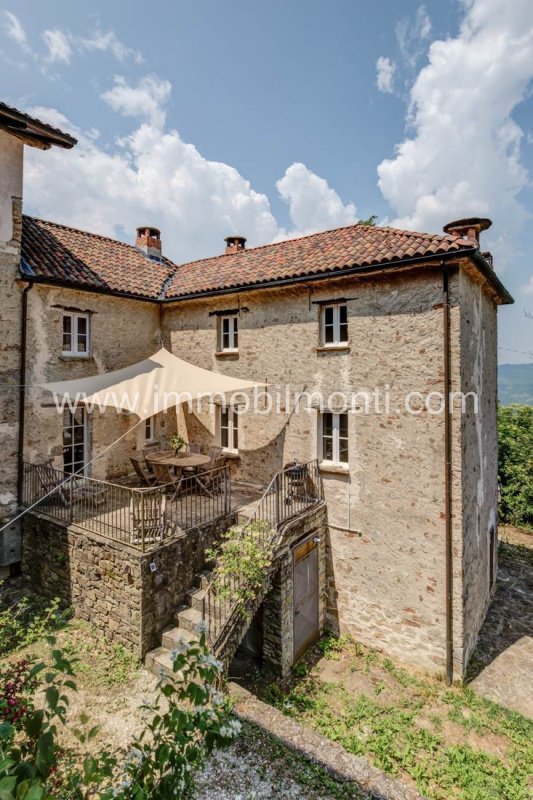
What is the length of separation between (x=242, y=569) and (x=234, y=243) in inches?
571

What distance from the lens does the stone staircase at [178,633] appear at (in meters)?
8.62

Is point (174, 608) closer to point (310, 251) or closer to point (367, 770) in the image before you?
point (367, 770)

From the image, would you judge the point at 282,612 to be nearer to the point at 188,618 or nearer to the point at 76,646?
the point at 188,618

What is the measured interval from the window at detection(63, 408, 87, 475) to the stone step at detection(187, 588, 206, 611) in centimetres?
595

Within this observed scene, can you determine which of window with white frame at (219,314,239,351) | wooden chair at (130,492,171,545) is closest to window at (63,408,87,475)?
wooden chair at (130,492,171,545)

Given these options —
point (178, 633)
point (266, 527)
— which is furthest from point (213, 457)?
point (178, 633)

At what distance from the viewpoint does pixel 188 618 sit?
29.6 ft

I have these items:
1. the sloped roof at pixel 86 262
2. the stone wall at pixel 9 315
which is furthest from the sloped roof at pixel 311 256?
the stone wall at pixel 9 315

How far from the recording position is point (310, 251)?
14.1 metres

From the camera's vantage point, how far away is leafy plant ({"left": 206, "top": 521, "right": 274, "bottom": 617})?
928 centimetres

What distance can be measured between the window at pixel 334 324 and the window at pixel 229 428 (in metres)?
4.35

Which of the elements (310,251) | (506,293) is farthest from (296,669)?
(506,293)

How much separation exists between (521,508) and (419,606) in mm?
14177

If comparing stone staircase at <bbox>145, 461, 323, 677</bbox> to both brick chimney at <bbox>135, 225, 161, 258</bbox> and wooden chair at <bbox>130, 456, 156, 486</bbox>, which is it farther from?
brick chimney at <bbox>135, 225, 161, 258</bbox>
